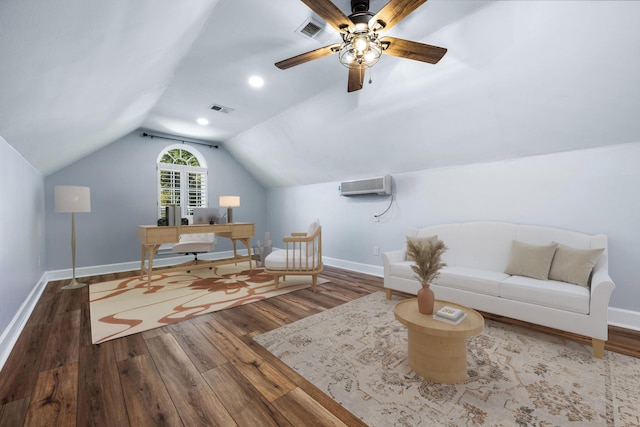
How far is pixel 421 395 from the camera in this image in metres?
1.59

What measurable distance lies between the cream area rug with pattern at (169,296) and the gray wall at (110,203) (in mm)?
1017

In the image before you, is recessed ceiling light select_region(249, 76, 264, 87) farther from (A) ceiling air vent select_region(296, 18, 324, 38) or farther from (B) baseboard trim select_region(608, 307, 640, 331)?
(B) baseboard trim select_region(608, 307, 640, 331)

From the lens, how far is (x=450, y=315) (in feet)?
5.74

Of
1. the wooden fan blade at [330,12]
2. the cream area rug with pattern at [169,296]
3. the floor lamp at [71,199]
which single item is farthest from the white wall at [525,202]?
the floor lamp at [71,199]

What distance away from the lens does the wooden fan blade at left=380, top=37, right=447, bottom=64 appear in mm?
1899

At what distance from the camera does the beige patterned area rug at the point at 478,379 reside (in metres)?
1.43

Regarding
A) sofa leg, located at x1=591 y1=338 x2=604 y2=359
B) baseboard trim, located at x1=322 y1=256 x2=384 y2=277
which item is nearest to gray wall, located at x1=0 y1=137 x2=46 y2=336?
baseboard trim, located at x1=322 y1=256 x2=384 y2=277

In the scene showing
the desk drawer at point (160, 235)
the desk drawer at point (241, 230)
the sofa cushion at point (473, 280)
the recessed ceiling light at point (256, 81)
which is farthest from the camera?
the desk drawer at point (241, 230)

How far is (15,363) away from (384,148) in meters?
4.28

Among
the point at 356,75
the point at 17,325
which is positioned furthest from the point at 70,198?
the point at 356,75

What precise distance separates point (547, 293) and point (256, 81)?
148 inches

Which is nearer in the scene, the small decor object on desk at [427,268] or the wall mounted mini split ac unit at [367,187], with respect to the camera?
the small decor object on desk at [427,268]

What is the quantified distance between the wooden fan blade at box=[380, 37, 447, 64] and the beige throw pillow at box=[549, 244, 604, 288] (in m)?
2.16

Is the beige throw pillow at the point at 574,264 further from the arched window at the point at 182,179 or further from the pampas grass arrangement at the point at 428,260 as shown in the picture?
the arched window at the point at 182,179
